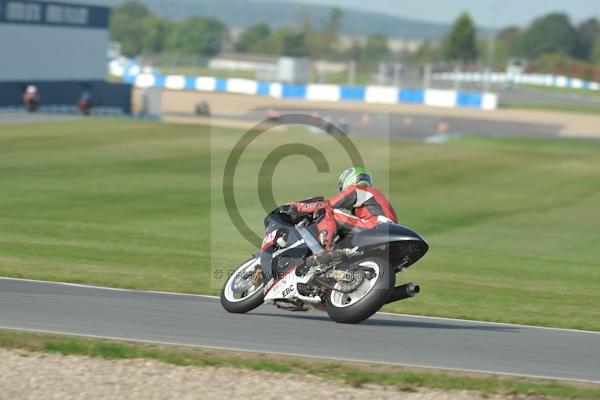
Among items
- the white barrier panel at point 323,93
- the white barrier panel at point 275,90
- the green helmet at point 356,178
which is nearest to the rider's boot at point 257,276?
the green helmet at point 356,178

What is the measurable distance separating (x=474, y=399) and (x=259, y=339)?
2495 mm

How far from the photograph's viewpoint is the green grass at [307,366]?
9.14m

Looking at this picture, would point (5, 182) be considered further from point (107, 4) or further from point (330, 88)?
point (330, 88)

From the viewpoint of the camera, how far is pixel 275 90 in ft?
300

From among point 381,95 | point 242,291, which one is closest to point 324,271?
point 242,291

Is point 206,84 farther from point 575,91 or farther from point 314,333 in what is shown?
point 314,333

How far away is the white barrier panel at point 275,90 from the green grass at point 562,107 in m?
17.8

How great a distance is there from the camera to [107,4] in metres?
64.2

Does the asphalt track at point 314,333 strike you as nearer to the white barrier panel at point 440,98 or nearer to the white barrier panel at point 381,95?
the white barrier panel at point 381,95

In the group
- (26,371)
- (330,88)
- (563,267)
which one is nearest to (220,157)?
(563,267)

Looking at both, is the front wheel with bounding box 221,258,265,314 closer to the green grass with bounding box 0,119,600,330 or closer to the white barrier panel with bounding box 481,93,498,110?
the green grass with bounding box 0,119,600,330

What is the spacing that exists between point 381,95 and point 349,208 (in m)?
75.6

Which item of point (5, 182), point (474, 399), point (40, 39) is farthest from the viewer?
point (40, 39)

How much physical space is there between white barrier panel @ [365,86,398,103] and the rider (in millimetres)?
74593
